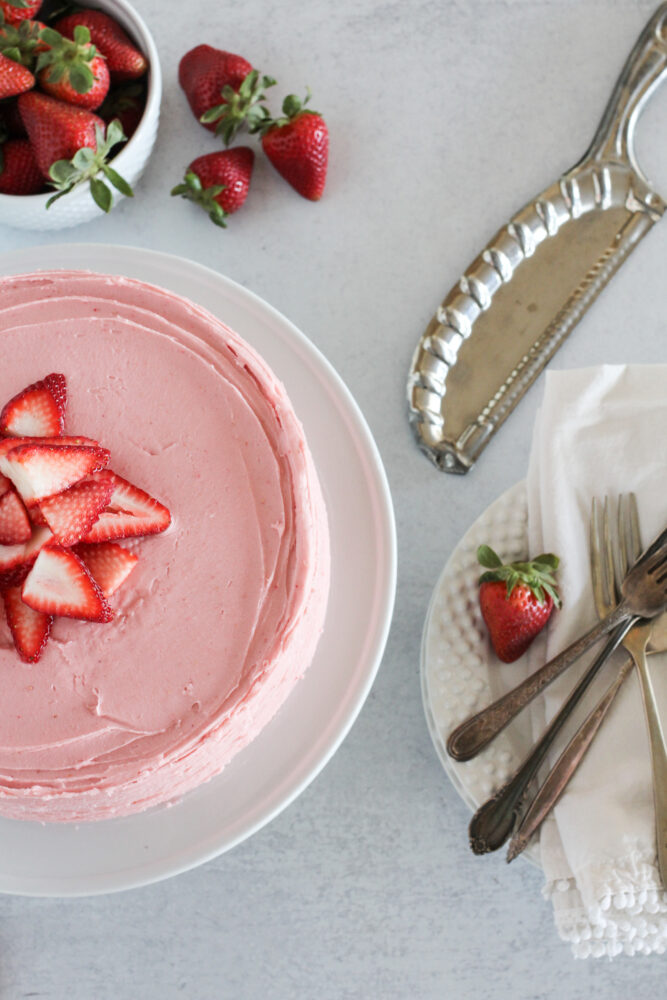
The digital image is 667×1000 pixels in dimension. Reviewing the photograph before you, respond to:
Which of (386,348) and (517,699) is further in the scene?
(386,348)

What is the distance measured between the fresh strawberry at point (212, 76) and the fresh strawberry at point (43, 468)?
797 millimetres

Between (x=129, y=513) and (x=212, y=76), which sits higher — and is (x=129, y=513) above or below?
below

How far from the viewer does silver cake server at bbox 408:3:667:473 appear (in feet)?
5.15

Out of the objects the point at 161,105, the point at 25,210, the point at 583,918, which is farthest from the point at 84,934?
the point at 161,105

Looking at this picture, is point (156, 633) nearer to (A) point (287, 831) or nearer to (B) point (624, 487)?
(A) point (287, 831)

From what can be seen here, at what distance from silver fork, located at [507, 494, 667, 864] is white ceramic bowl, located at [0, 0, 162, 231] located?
0.96 metres

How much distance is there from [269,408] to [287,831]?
28.8 inches

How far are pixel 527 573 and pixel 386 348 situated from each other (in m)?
0.50

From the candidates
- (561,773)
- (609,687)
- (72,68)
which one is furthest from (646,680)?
(72,68)

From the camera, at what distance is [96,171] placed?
59.5 inches

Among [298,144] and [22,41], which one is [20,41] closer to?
[22,41]

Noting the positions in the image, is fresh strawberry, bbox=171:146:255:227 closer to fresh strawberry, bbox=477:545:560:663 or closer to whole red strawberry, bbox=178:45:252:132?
whole red strawberry, bbox=178:45:252:132

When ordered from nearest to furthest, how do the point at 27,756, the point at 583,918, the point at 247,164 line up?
1. the point at 27,756
2. the point at 583,918
3. the point at 247,164

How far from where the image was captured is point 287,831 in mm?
1513
